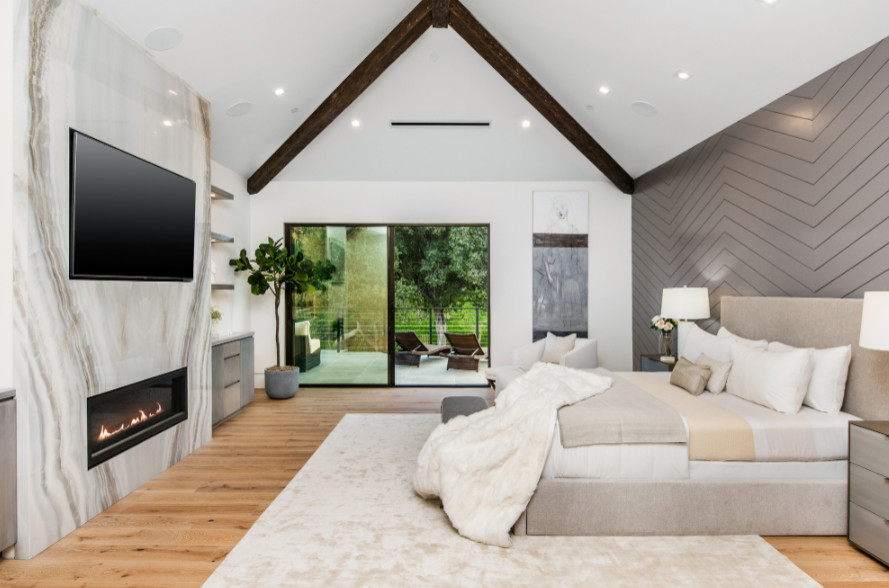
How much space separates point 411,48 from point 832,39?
326cm

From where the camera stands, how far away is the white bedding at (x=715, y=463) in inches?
94.5

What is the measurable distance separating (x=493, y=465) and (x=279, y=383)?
11.9ft

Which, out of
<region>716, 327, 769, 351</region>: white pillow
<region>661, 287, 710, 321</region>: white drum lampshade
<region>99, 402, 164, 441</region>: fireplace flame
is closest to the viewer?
<region>99, 402, 164, 441</region>: fireplace flame

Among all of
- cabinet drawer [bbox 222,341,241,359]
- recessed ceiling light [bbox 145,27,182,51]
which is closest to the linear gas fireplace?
cabinet drawer [bbox 222,341,241,359]

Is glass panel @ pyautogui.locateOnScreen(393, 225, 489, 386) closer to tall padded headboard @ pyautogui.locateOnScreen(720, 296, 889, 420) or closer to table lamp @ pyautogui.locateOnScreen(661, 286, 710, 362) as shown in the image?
table lamp @ pyautogui.locateOnScreen(661, 286, 710, 362)

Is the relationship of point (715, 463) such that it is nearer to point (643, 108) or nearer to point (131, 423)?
point (643, 108)

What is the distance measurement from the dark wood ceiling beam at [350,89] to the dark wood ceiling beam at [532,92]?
0.29 m

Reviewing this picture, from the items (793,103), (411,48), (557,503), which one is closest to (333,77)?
(411,48)

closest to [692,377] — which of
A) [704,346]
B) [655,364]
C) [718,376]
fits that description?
[718,376]

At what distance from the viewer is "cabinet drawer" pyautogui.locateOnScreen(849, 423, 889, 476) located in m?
2.11

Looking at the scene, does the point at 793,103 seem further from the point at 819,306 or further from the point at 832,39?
the point at 819,306

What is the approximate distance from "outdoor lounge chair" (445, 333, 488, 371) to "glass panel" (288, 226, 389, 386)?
838 millimetres

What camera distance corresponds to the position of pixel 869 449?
2186mm

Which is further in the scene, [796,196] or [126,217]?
[796,196]
